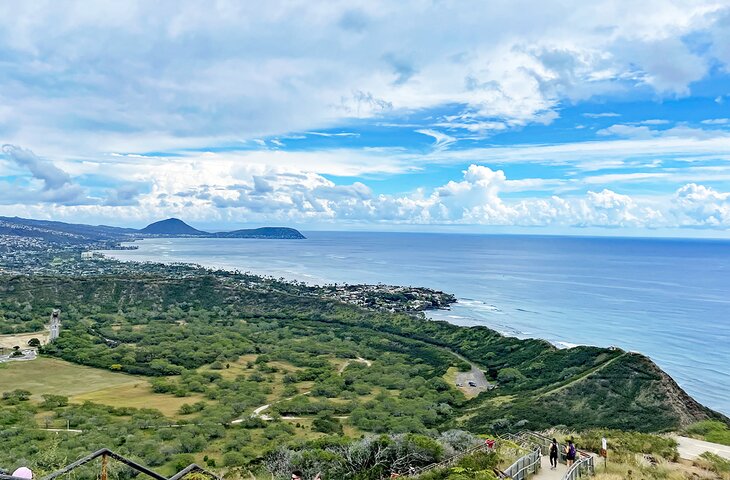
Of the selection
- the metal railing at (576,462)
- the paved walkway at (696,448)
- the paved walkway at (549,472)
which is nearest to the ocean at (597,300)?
the paved walkway at (696,448)

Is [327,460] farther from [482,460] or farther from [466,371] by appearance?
[466,371]

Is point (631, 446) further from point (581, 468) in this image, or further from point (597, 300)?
point (597, 300)

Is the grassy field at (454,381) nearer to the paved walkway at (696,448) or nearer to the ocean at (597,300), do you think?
the ocean at (597,300)

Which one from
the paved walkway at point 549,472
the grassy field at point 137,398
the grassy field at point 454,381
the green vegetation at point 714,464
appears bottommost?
the grassy field at point 454,381

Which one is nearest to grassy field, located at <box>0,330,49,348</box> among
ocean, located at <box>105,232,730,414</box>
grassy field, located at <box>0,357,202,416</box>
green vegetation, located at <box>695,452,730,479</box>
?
grassy field, located at <box>0,357,202,416</box>

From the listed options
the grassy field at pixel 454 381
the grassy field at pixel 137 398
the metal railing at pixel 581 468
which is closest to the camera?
the metal railing at pixel 581 468

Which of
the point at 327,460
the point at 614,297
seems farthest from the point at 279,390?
the point at 614,297

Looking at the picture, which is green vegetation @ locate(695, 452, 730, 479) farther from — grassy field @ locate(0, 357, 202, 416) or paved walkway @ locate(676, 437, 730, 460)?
grassy field @ locate(0, 357, 202, 416)
